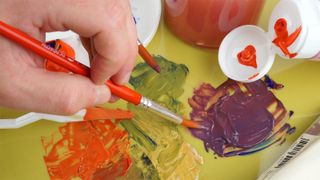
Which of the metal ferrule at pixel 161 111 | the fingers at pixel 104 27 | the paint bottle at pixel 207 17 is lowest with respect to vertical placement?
the metal ferrule at pixel 161 111

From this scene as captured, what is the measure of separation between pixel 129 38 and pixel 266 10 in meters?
0.35

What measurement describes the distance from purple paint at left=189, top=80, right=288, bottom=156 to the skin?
21cm

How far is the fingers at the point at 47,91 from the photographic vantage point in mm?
452

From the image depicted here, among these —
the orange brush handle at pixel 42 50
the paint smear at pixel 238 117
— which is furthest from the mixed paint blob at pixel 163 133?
the orange brush handle at pixel 42 50

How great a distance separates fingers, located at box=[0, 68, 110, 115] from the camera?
452mm

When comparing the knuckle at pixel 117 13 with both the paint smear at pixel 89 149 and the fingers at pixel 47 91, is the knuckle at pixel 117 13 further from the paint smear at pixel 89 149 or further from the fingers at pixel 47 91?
the paint smear at pixel 89 149

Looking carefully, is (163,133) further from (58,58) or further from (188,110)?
(58,58)

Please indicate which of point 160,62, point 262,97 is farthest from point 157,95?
point 262,97

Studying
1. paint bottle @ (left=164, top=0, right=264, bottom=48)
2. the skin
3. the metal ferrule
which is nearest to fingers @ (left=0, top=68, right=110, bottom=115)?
the skin

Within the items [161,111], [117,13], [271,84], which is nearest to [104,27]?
[117,13]

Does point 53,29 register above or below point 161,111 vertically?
above

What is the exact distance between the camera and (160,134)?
0.64 m

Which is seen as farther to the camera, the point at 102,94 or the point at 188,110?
the point at 188,110

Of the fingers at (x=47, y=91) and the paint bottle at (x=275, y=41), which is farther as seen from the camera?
the paint bottle at (x=275, y=41)
